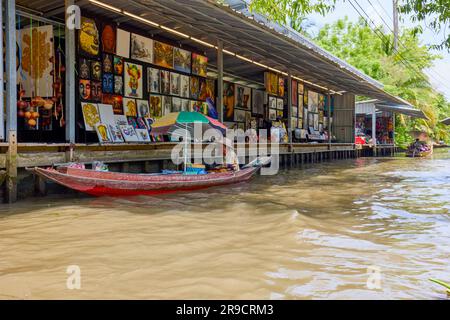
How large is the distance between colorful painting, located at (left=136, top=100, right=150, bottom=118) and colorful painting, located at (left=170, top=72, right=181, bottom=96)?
3.76 ft

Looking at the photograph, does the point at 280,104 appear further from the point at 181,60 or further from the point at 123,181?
the point at 123,181

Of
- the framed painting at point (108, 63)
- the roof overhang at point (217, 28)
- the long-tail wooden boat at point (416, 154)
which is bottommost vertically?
the long-tail wooden boat at point (416, 154)

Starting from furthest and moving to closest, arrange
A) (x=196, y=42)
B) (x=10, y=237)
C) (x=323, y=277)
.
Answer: (x=196, y=42)
(x=10, y=237)
(x=323, y=277)

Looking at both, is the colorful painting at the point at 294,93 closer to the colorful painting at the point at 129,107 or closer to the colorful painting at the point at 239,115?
the colorful painting at the point at 239,115

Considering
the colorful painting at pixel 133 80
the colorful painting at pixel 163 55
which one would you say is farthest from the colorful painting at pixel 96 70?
the colorful painting at pixel 163 55

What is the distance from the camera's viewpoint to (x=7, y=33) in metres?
7.68

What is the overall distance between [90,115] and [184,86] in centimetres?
389

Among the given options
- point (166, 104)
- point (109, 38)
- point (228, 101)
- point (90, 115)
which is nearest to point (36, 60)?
point (90, 115)

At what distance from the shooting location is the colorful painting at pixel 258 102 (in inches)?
733

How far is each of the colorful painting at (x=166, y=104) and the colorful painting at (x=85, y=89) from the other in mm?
2686

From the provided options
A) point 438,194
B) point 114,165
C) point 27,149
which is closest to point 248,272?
point 27,149

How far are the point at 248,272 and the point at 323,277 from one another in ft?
2.28

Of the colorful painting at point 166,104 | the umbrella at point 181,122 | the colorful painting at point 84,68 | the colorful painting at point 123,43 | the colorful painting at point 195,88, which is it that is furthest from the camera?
the colorful painting at point 195,88
